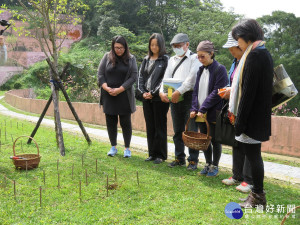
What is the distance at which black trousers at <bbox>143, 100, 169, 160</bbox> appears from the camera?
4973mm

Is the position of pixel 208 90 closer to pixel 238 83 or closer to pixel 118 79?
pixel 238 83

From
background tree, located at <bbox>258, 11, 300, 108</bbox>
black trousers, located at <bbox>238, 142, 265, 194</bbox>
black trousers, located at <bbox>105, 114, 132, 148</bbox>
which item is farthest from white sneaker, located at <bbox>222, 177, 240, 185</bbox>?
background tree, located at <bbox>258, 11, 300, 108</bbox>

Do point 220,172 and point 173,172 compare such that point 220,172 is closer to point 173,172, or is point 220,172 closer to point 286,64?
point 173,172

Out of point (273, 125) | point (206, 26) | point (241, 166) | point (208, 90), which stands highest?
point (206, 26)

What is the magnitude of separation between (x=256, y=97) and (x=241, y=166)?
4.26 feet

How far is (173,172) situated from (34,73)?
68.5ft

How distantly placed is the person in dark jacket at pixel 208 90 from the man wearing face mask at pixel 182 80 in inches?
8.9

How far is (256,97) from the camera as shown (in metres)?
3.04

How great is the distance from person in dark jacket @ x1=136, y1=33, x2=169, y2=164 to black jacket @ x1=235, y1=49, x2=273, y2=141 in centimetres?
200

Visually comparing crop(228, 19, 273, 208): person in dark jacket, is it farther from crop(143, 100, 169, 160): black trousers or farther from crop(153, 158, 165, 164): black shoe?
crop(153, 158, 165, 164): black shoe

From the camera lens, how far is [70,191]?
3723mm

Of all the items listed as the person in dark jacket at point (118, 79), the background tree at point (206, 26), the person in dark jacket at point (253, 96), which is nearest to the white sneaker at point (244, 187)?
the person in dark jacket at point (253, 96)

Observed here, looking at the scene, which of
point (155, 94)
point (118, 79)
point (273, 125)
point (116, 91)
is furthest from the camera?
point (273, 125)

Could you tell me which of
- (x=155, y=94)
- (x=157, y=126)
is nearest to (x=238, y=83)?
(x=155, y=94)
